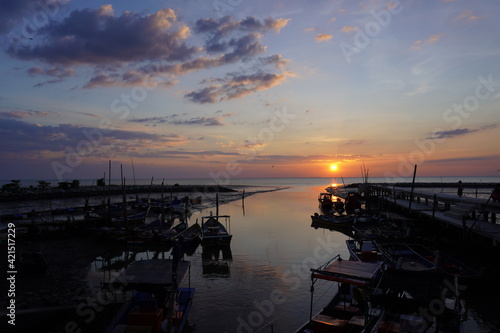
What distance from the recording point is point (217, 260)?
26719 millimetres

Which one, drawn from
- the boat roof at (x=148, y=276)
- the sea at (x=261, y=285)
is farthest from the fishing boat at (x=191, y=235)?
the boat roof at (x=148, y=276)

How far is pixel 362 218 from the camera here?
44.8 metres

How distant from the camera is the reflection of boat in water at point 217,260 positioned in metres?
23.6

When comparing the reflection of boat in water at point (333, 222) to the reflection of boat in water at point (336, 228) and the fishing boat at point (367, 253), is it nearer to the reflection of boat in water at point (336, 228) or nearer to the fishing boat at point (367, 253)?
the reflection of boat in water at point (336, 228)

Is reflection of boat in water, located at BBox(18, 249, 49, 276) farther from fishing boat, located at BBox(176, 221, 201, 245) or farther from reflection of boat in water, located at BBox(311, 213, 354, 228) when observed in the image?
reflection of boat in water, located at BBox(311, 213, 354, 228)

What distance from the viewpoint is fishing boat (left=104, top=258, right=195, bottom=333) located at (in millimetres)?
11445

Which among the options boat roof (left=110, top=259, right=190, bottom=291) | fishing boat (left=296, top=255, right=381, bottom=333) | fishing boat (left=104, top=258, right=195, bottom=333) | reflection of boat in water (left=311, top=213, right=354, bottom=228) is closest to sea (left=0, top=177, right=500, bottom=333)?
fishing boat (left=296, top=255, right=381, bottom=333)

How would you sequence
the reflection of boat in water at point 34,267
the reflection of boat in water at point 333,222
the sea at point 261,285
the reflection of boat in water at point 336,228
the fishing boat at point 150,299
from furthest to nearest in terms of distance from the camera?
the reflection of boat in water at point 333,222 < the reflection of boat in water at point 336,228 < the reflection of boat in water at point 34,267 < the sea at point 261,285 < the fishing boat at point 150,299

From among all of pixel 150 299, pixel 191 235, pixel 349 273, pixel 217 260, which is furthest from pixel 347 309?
pixel 191 235

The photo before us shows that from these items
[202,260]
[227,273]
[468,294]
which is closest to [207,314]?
[227,273]

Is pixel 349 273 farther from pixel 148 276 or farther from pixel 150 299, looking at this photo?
pixel 150 299

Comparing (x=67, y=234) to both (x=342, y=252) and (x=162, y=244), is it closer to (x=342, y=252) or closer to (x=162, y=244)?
(x=162, y=244)

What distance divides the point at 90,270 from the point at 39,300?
7.26 metres

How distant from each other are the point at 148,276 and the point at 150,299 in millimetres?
1526
